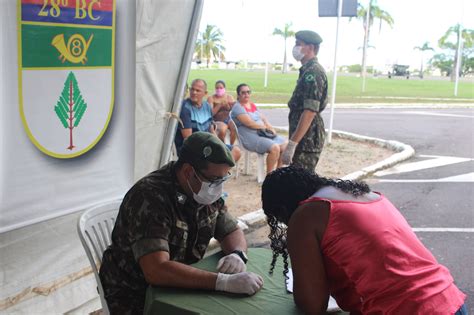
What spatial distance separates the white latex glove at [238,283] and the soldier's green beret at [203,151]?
0.51 metres

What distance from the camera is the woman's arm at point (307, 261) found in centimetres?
185

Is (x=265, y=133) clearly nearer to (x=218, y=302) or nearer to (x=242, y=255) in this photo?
(x=242, y=255)

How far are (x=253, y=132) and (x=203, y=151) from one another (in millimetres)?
5096

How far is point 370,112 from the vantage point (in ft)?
60.2

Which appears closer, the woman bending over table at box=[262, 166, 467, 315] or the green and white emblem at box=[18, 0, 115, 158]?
the woman bending over table at box=[262, 166, 467, 315]

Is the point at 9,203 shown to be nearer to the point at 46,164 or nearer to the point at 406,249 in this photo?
the point at 46,164

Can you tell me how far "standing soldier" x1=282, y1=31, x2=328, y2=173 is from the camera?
4641 mm

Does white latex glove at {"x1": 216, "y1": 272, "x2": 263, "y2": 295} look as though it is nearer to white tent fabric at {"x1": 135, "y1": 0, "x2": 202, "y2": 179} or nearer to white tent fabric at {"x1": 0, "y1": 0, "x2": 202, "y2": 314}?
white tent fabric at {"x1": 0, "y1": 0, "x2": 202, "y2": 314}

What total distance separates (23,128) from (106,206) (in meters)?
0.60

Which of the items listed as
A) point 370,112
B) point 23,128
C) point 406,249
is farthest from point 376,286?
point 370,112

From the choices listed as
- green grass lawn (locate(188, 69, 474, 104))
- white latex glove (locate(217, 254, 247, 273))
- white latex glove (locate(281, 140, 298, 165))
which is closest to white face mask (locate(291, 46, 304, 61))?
white latex glove (locate(281, 140, 298, 165))

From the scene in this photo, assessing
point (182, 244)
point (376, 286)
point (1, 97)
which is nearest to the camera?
point (376, 286)

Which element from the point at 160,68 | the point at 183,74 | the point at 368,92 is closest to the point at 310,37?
the point at 183,74

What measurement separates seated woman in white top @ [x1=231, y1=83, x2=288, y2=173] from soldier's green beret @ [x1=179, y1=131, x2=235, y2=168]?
4.72 meters
